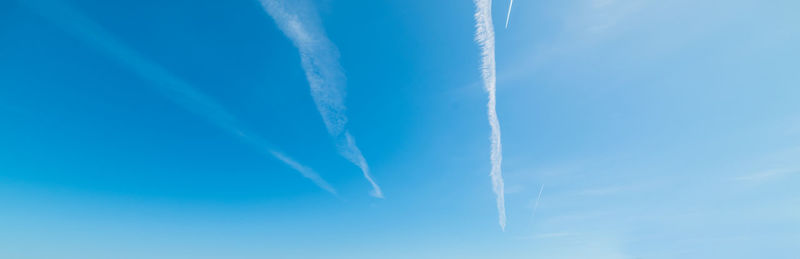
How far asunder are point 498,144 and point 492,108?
4975mm

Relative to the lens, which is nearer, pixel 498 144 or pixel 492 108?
pixel 492 108

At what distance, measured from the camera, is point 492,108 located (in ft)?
101

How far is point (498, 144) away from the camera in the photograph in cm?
3459
